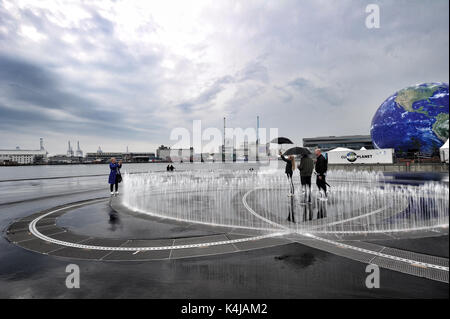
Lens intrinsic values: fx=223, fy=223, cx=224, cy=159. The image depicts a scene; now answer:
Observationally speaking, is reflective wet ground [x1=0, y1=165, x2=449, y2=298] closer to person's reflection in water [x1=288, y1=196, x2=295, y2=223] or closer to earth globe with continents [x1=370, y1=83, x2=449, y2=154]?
person's reflection in water [x1=288, y1=196, x2=295, y2=223]

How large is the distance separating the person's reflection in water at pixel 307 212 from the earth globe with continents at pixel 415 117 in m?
30.7

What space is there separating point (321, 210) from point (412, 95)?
3579cm

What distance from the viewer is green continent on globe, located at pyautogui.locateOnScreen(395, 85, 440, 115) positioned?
31.7 m

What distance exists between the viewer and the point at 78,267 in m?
4.64

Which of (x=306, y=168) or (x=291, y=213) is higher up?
(x=306, y=168)

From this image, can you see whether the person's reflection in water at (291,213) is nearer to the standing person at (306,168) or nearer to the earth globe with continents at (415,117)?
the standing person at (306,168)

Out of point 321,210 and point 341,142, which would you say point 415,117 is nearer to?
point 321,210

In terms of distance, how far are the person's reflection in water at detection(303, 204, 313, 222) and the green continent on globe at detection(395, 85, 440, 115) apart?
3375 centimetres

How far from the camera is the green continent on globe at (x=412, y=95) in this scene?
104 feet

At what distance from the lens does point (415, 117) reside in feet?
106

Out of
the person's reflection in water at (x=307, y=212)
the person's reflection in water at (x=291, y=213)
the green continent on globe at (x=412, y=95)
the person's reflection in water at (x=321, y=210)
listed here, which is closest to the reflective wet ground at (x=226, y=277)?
the person's reflection in water at (x=291, y=213)

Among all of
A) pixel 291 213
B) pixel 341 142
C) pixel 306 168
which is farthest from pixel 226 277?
pixel 341 142
